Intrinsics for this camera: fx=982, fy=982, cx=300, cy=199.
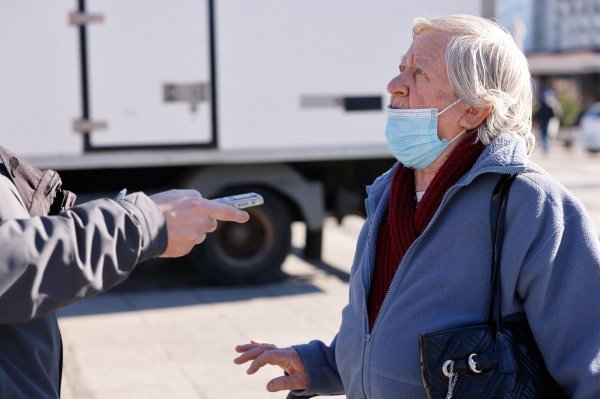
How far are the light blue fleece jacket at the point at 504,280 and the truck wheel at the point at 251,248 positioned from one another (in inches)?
223

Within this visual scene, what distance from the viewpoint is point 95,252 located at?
1716 millimetres

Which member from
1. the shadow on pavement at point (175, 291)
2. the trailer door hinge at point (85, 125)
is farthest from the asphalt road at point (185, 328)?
the trailer door hinge at point (85, 125)

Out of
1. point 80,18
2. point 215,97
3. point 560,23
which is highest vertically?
point 560,23

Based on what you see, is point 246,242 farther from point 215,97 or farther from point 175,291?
point 215,97

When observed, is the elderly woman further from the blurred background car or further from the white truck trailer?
the blurred background car

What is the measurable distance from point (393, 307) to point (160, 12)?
18.4 ft

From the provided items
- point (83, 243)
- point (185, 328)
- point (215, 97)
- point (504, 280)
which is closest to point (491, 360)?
point (504, 280)

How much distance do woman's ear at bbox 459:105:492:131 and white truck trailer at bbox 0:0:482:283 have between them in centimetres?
538

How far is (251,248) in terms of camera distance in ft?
27.2

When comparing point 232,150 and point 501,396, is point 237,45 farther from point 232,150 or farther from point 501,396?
point 501,396

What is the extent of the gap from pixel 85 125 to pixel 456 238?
222 inches

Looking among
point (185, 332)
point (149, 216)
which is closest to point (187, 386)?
point (185, 332)

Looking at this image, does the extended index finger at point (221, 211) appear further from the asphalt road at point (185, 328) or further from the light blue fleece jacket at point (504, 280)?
the asphalt road at point (185, 328)

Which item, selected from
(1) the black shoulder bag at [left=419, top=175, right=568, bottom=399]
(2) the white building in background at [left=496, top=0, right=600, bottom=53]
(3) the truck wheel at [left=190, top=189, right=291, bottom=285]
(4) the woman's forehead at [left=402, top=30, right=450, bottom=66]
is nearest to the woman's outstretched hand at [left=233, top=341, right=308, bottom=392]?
(1) the black shoulder bag at [left=419, top=175, right=568, bottom=399]
